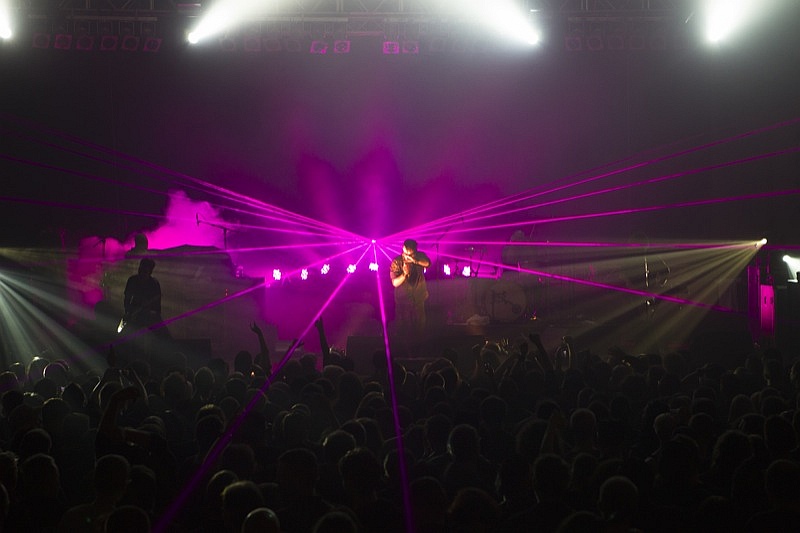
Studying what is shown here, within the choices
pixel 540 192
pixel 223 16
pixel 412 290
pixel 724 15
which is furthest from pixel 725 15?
pixel 223 16

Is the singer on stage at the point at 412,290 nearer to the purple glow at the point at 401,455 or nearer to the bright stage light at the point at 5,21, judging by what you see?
the purple glow at the point at 401,455

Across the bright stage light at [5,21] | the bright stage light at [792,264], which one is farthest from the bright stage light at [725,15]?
the bright stage light at [5,21]

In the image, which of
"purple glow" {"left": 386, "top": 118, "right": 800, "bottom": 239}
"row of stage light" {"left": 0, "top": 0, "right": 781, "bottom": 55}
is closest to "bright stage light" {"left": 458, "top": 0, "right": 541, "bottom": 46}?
"row of stage light" {"left": 0, "top": 0, "right": 781, "bottom": 55}

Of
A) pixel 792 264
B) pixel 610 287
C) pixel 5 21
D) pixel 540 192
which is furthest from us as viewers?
pixel 540 192

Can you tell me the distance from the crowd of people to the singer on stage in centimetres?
416

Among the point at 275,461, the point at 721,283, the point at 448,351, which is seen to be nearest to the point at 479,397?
the point at 275,461

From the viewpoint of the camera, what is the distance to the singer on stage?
8.48 m

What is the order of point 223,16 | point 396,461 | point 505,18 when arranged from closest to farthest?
point 396,461 < point 223,16 < point 505,18

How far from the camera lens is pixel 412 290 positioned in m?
8.49

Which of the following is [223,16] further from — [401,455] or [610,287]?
[401,455]

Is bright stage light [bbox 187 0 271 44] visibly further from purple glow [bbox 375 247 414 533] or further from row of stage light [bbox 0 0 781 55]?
purple glow [bbox 375 247 414 533]

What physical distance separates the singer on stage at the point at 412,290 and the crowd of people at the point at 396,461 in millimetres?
4164

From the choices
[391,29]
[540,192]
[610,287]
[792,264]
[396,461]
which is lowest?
[396,461]

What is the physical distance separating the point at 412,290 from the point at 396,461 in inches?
225
